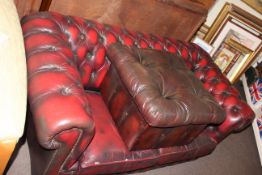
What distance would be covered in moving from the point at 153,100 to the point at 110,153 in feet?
1.41

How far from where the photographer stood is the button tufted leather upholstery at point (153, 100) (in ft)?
4.67

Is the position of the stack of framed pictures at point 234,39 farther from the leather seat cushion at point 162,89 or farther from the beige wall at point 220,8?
the leather seat cushion at point 162,89

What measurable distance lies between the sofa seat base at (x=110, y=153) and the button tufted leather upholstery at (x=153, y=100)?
0.06 meters

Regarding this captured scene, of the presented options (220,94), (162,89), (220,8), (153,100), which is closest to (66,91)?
(153,100)

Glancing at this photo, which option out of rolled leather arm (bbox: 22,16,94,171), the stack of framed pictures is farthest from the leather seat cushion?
the stack of framed pictures

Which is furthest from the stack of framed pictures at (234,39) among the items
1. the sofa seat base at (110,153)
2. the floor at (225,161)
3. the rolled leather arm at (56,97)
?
the rolled leather arm at (56,97)

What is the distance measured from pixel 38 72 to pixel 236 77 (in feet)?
10.7

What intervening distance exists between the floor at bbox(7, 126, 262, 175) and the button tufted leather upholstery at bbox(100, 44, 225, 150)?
58 centimetres

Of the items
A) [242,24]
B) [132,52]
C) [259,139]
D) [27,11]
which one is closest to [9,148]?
[132,52]

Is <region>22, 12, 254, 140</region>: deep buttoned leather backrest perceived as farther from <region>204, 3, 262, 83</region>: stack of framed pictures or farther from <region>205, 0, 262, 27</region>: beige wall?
<region>205, 0, 262, 27</region>: beige wall

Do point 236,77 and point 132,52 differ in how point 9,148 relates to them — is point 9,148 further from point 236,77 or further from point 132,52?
point 236,77

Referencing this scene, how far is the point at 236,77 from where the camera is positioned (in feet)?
12.5

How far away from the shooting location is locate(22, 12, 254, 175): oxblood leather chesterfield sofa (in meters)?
1.17

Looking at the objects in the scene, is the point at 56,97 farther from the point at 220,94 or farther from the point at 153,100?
the point at 220,94
